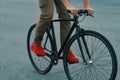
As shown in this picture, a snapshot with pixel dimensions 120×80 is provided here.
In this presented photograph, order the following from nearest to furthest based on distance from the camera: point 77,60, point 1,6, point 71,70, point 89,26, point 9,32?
1. point 77,60
2. point 71,70
3. point 9,32
4. point 89,26
5. point 1,6

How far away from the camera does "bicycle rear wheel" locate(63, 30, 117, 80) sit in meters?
5.21

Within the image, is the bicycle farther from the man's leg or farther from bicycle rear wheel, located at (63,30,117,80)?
the man's leg

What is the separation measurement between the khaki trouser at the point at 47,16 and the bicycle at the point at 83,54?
0.14 meters

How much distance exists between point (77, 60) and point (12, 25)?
5.31 m

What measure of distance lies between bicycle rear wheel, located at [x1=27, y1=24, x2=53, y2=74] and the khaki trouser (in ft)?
0.65

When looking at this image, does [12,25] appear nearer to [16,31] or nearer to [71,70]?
[16,31]

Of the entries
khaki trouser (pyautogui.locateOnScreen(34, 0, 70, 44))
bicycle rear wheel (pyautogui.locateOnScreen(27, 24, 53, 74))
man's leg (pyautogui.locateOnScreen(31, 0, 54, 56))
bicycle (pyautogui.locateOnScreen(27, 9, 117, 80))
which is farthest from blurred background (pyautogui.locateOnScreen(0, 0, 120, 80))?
khaki trouser (pyautogui.locateOnScreen(34, 0, 70, 44))

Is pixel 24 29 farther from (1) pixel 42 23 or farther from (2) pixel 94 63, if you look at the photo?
(2) pixel 94 63

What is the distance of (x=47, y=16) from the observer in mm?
5816

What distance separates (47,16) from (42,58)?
1090 mm

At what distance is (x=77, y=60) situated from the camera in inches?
232

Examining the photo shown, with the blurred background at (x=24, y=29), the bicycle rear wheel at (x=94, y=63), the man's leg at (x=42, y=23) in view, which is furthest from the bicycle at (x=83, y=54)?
the blurred background at (x=24, y=29)

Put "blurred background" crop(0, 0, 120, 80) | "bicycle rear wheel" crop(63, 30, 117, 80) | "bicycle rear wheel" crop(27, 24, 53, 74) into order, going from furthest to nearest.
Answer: "blurred background" crop(0, 0, 120, 80) < "bicycle rear wheel" crop(27, 24, 53, 74) < "bicycle rear wheel" crop(63, 30, 117, 80)

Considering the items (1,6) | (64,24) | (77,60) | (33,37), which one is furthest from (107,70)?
(1,6)
